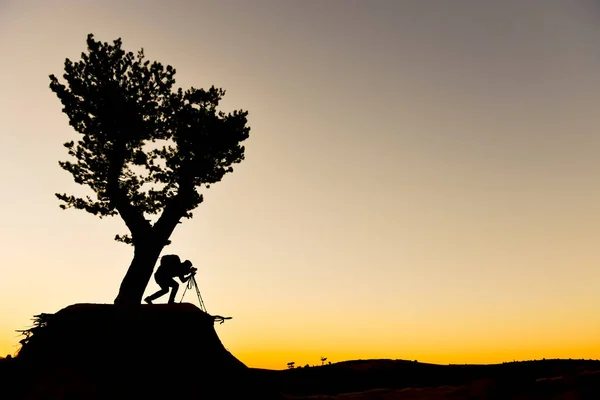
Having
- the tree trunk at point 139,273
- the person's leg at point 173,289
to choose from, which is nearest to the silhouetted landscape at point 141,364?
the person's leg at point 173,289

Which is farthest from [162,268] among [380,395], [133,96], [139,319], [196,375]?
[380,395]

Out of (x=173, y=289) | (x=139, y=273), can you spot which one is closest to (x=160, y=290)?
(x=173, y=289)

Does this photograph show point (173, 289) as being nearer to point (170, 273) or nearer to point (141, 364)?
point (170, 273)

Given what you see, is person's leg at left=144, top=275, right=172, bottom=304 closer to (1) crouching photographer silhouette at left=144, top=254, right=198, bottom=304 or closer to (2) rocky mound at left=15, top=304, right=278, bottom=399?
(1) crouching photographer silhouette at left=144, top=254, right=198, bottom=304

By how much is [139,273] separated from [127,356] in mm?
3868

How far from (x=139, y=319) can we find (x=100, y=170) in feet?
24.6

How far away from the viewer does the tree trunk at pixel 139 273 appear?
18.7m

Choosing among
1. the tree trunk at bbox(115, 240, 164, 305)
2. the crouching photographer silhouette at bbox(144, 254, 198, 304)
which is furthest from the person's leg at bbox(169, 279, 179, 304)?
the tree trunk at bbox(115, 240, 164, 305)

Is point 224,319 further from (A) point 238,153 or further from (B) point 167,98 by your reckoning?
(B) point 167,98

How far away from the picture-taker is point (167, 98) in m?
21.1

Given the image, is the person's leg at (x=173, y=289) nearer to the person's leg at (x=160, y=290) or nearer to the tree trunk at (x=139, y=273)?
the person's leg at (x=160, y=290)

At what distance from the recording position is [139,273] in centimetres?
1894

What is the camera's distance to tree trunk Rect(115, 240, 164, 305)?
61.5 ft

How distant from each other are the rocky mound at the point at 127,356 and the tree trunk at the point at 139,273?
224 cm
